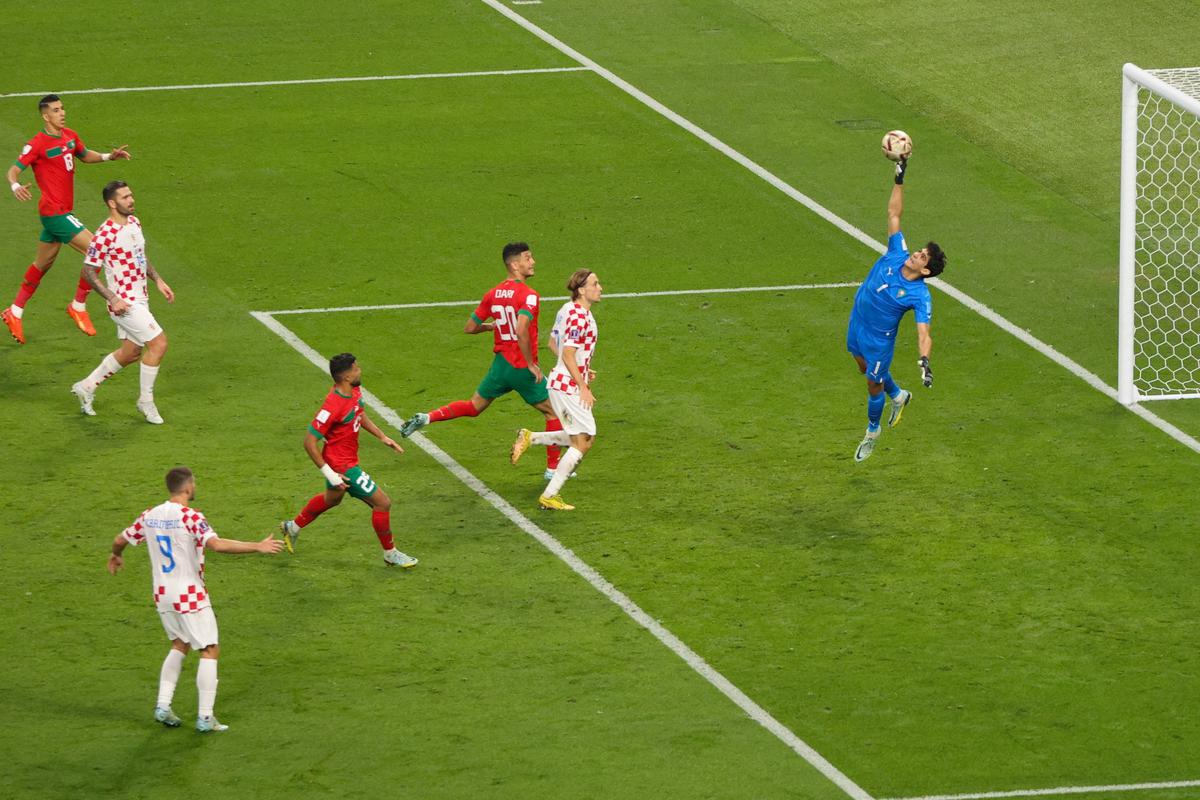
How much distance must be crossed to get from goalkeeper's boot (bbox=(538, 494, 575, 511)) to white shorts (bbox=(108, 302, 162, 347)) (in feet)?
12.7

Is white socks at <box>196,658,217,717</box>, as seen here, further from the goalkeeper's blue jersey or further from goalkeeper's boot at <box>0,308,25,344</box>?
goalkeeper's boot at <box>0,308,25,344</box>

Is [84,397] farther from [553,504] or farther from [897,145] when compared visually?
[897,145]

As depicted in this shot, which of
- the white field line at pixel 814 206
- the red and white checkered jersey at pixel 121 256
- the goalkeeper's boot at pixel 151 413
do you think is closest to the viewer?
the red and white checkered jersey at pixel 121 256

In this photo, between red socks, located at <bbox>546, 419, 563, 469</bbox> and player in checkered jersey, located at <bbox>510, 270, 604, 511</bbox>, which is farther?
red socks, located at <bbox>546, 419, 563, 469</bbox>

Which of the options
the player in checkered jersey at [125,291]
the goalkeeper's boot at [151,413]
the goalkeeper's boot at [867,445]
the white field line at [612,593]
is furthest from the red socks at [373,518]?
the goalkeeper's boot at [867,445]

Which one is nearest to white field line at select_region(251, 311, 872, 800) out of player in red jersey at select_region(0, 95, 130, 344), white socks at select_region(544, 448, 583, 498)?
white socks at select_region(544, 448, 583, 498)

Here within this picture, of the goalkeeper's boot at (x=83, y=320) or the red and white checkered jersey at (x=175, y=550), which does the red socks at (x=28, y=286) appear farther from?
the red and white checkered jersey at (x=175, y=550)

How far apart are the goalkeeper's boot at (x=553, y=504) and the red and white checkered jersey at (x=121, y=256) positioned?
414cm

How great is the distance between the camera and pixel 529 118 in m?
26.5

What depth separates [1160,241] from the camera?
73.8 ft

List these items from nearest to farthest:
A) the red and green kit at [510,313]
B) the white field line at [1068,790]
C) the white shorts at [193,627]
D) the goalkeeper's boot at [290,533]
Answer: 1. the white field line at [1068,790]
2. the white shorts at [193,627]
3. the goalkeeper's boot at [290,533]
4. the red and green kit at [510,313]

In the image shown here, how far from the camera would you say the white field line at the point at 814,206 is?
18.7 m

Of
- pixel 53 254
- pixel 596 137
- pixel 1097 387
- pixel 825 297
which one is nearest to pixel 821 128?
pixel 596 137

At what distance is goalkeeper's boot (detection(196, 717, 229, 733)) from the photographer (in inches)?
505
